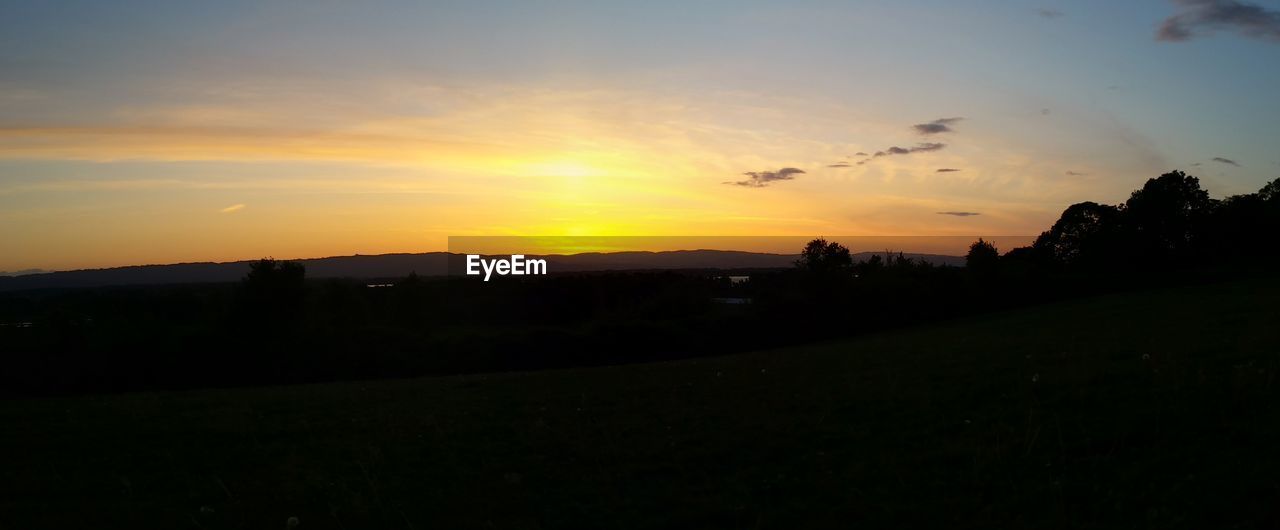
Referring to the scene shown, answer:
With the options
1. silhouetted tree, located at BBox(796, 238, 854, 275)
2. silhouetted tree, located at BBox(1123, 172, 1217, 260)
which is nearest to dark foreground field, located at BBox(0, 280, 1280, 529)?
silhouetted tree, located at BBox(796, 238, 854, 275)

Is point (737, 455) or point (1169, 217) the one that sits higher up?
point (1169, 217)

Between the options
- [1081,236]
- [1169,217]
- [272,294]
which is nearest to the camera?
[272,294]

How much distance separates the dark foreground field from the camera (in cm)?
742

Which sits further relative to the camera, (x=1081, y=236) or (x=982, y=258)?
(x=1081, y=236)

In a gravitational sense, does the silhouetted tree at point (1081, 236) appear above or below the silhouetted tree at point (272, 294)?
above

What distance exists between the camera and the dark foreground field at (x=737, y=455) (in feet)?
24.3

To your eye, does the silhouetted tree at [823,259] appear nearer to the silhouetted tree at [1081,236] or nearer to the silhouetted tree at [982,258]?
the silhouetted tree at [982,258]

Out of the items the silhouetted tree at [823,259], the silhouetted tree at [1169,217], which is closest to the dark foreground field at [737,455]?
the silhouetted tree at [823,259]

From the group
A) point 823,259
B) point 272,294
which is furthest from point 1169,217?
point 272,294

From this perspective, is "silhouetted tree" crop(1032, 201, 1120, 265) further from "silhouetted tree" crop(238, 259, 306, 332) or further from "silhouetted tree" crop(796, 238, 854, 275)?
"silhouetted tree" crop(238, 259, 306, 332)

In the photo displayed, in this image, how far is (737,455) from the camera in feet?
33.4

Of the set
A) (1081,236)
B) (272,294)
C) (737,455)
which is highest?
(1081,236)

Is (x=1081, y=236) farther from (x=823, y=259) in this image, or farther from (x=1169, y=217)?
(x=823, y=259)

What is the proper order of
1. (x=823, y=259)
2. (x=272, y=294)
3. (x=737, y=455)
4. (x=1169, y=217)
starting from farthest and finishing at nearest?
(x=1169, y=217) → (x=823, y=259) → (x=272, y=294) → (x=737, y=455)
